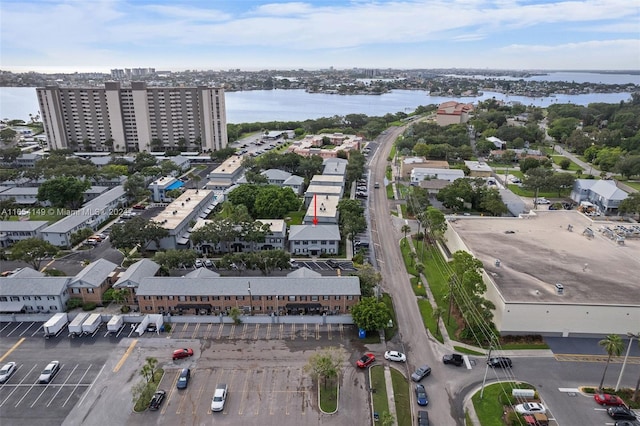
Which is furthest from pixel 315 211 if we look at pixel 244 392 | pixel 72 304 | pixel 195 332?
pixel 244 392

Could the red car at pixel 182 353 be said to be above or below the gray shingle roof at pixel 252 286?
below

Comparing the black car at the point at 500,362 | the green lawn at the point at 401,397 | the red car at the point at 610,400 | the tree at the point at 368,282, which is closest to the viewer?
the green lawn at the point at 401,397

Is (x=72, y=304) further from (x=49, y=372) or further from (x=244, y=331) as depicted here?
(x=244, y=331)

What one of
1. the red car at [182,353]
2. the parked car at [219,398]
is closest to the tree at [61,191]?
the red car at [182,353]

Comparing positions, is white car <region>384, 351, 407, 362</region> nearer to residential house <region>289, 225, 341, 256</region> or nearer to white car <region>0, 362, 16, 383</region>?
residential house <region>289, 225, 341, 256</region>

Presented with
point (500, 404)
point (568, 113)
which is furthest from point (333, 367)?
point (568, 113)

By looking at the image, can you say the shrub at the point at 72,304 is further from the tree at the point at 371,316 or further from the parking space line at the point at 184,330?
the tree at the point at 371,316

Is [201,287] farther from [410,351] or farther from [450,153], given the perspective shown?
[450,153]
